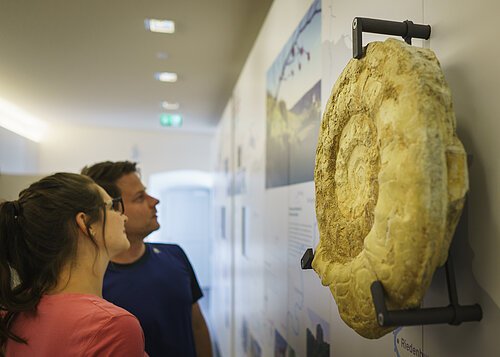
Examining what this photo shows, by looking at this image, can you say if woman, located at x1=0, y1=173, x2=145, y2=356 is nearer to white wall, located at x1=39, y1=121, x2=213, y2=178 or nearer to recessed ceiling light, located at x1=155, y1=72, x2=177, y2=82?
recessed ceiling light, located at x1=155, y1=72, x2=177, y2=82

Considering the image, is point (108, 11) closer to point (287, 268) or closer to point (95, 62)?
point (95, 62)

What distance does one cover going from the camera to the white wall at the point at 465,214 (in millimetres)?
667

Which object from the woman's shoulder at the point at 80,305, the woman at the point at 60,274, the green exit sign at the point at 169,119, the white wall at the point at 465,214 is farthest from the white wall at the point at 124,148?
the woman's shoulder at the point at 80,305

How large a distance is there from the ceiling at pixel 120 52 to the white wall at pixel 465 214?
54 cm

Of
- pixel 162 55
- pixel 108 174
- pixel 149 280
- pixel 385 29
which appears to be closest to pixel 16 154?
pixel 162 55

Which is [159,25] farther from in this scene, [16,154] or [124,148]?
[124,148]

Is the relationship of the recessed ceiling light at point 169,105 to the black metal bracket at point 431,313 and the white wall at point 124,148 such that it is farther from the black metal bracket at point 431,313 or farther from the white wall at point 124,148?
the black metal bracket at point 431,313

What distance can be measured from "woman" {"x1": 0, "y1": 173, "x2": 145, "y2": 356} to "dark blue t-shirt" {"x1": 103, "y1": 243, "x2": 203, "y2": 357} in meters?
0.47

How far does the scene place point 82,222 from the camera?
1245 mm

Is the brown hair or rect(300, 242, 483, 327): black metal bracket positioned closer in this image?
rect(300, 242, 483, 327): black metal bracket

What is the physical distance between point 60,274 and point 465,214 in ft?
3.46

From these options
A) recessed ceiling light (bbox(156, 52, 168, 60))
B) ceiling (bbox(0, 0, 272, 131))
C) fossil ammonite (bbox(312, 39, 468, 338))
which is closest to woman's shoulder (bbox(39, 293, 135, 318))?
fossil ammonite (bbox(312, 39, 468, 338))

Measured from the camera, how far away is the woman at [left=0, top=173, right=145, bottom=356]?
1.04 meters

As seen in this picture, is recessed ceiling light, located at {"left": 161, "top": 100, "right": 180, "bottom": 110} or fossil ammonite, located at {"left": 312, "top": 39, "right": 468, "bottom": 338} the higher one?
recessed ceiling light, located at {"left": 161, "top": 100, "right": 180, "bottom": 110}
